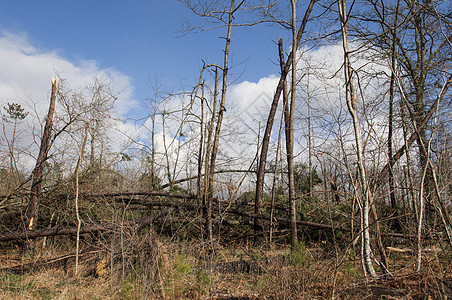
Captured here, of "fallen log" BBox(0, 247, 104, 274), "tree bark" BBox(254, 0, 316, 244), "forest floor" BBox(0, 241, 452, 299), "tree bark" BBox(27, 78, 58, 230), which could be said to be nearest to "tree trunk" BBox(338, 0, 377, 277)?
"forest floor" BBox(0, 241, 452, 299)

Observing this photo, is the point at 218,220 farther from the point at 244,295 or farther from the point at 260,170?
the point at 244,295

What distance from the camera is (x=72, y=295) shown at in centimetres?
484

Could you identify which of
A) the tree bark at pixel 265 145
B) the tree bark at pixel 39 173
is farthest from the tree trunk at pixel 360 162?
the tree bark at pixel 39 173

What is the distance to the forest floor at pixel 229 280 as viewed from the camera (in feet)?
12.7

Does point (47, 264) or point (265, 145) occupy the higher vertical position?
point (265, 145)

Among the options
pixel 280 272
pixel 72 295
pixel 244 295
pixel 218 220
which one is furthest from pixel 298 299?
pixel 218 220

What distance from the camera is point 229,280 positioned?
19.8 feet

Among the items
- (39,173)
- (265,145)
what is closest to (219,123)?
(265,145)

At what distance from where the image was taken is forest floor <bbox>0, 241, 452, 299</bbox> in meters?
3.87

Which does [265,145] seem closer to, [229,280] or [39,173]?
[229,280]

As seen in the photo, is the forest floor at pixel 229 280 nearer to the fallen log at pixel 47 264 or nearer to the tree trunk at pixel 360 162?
the fallen log at pixel 47 264

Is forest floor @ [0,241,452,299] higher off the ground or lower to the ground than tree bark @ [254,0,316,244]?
lower

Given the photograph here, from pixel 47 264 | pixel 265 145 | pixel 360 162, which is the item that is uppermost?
pixel 265 145

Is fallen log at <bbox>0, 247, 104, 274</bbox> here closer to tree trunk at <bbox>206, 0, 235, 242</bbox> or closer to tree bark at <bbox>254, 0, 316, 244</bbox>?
tree trunk at <bbox>206, 0, 235, 242</bbox>
